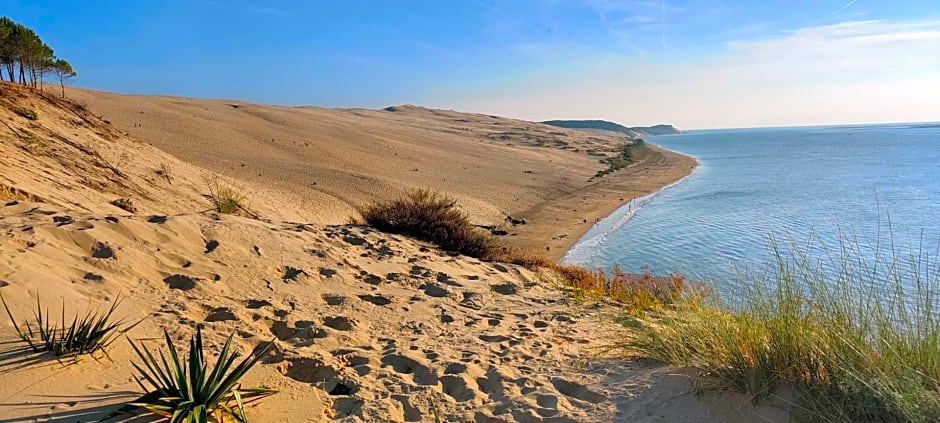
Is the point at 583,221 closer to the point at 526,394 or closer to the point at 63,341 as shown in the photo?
the point at 526,394

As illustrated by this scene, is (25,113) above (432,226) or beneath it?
above

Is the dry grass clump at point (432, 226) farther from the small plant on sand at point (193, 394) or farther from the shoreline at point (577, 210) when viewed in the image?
the small plant on sand at point (193, 394)

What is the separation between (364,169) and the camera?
71.5ft

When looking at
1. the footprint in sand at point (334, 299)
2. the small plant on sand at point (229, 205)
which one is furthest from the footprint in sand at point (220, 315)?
the small plant on sand at point (229, 205)

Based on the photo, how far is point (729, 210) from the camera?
21547 mm

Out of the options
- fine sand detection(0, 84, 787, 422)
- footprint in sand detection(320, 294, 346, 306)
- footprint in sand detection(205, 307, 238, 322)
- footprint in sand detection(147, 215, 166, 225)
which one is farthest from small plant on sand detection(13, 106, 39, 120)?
footprint in sand detection(205, 307, 238, 322)

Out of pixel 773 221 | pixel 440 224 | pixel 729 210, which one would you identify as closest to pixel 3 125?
pixel 440 224

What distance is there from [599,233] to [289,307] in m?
13.3

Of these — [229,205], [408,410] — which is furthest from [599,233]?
[408,410]

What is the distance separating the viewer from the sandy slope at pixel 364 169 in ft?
Answer: 55.0

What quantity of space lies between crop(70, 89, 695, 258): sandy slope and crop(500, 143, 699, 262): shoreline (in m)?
0.04

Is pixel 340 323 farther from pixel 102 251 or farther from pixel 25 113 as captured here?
pixel 25 113

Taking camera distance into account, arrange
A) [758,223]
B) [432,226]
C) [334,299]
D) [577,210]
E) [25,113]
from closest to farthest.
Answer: [334,299]
[25,113]
[432,226]
[758,223]
[577,210]

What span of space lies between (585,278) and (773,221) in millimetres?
11223
